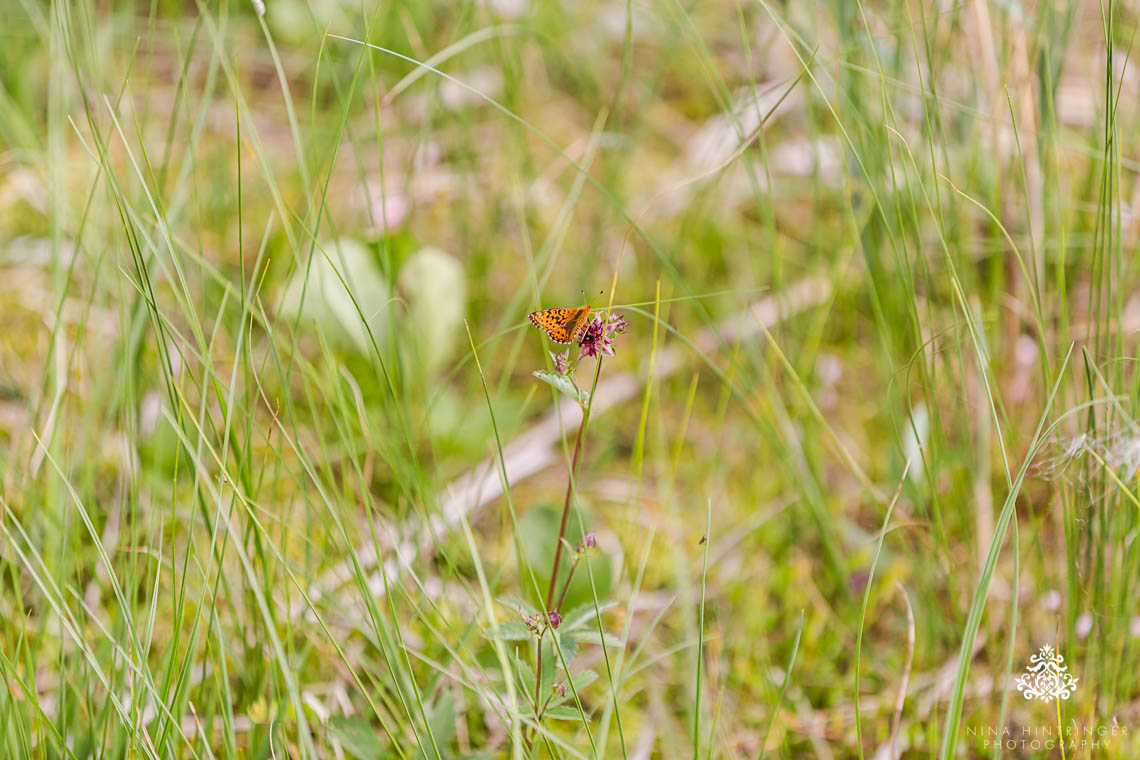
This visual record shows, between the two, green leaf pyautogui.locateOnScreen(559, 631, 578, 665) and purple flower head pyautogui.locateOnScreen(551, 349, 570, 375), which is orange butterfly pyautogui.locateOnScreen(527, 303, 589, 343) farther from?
green leaf pyautogui.locateOnScreen(559, 631, 578, 665)

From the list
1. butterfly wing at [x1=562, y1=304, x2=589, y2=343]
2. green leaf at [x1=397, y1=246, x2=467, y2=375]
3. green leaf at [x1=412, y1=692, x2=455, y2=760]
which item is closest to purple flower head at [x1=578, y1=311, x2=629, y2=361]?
butterfly wing at [x1=562, y1=304, x2=589, y2=343]

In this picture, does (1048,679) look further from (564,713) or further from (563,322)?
(563,322)

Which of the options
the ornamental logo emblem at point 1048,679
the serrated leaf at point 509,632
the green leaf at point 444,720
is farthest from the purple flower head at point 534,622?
the ornamental logo emblem at point 1048,679

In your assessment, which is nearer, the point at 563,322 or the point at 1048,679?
the point at 563,322

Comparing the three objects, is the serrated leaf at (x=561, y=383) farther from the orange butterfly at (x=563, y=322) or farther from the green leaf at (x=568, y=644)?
the green leaf at (x=568, y=644)

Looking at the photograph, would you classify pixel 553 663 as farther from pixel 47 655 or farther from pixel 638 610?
pixel 47 655

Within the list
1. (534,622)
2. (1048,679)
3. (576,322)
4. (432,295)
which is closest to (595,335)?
(576,322)
